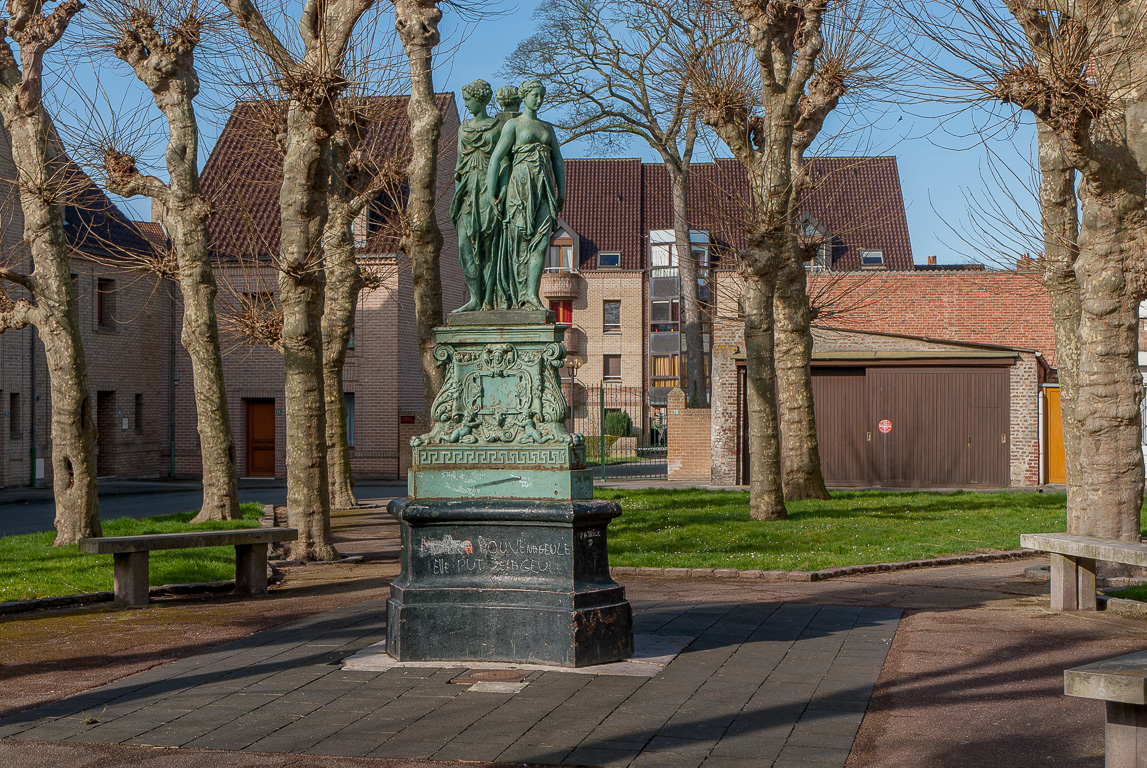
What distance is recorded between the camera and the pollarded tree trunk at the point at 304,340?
13.0m

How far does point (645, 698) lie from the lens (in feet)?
20.9

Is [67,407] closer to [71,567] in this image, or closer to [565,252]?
[71,567]

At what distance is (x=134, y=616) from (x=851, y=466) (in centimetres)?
2053

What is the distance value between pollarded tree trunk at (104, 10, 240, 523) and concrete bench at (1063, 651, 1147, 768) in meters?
13.4

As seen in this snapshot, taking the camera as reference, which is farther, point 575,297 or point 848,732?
point 575,297

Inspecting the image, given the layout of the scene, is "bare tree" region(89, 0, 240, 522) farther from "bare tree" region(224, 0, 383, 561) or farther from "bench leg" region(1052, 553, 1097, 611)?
"bench leg" region(1052, 553, 1097, 611)

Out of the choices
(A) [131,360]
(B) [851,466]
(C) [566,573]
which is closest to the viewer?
(C) [566,573]

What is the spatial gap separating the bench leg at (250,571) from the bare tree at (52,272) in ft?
11.4

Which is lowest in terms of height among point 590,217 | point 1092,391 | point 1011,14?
point 1092,391

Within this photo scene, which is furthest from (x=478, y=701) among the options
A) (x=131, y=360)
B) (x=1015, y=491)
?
(x=131, y=360)

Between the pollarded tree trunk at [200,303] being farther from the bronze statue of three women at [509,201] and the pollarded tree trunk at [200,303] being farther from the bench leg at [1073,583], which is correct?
the bench leg at [1073,583]

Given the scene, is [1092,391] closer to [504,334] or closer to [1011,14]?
[1011,14]

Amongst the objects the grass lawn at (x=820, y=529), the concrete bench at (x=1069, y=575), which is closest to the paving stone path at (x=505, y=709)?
the concrete bench at (x=1069, y=575)

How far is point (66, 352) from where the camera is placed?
44.5 ft
